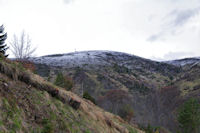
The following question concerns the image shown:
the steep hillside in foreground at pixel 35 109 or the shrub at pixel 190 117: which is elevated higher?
the steep hillside in foreground at pixel 35 109

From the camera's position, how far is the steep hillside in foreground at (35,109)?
6811 millimetres

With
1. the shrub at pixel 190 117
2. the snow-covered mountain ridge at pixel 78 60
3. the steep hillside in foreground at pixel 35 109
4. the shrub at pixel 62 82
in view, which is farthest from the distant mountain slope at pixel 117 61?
the steep hillside in foreground at pixel 35 109

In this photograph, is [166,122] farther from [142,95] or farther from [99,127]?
[99,127]

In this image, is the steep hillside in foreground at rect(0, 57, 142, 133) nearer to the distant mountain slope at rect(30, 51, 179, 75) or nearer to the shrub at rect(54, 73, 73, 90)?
the shrub at rect(54, 73, 73, 90)

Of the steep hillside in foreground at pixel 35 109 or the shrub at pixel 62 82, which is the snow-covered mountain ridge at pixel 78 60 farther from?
the steep hillside in foreground at pixel 35 109

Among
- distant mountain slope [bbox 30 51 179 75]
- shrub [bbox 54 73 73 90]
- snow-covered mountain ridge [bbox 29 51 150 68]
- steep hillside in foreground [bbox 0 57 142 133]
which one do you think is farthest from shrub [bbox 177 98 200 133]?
distant mountain slope [bbox 30 51 179 75]

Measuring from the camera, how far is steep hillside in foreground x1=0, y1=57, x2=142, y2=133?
6811 mm

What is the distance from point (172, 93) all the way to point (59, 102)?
63.0 metres

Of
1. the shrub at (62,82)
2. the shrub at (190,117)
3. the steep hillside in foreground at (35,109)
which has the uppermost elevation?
the steep hillside in foreground at (35,109)

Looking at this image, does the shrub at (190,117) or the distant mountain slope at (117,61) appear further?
the distant mountain slope at (117,61)

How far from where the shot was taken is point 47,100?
986 centimetres

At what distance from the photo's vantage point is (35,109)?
827 centimetres

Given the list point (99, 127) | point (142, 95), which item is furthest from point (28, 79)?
point (142, 95)

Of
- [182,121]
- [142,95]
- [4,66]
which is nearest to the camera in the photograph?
[4,66]
